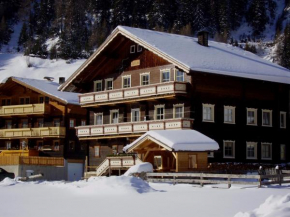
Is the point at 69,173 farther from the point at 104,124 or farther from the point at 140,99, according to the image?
the point at 140,99

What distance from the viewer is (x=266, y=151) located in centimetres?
5047

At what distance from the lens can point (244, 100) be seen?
1938 inches

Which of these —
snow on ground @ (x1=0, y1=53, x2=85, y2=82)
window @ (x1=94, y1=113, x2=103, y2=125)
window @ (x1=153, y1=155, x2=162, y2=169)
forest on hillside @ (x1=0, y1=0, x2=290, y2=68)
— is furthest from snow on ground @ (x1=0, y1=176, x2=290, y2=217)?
forest on hillside @ (x1=0, y1=0, x2=290, y2=68)

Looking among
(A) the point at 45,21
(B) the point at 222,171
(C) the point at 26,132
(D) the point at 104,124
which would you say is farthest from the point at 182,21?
(B) the point at 222,171

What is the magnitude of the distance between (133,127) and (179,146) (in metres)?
8.07

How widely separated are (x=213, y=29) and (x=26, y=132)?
93193 millimetres

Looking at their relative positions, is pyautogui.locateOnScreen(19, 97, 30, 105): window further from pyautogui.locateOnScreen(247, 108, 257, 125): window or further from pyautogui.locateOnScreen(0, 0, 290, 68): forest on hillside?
pyautogui.locateOnScreen(0, 0, 290, 68): forest on hillside

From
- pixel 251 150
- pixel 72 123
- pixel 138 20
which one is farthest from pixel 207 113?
pixel 138 20

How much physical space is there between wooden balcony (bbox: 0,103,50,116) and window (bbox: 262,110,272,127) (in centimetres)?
2266

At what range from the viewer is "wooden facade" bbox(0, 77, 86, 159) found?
6231 centimetres

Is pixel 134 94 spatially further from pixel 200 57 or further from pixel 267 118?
pixel 267 118

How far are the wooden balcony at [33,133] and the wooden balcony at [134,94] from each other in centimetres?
937

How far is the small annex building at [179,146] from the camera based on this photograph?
4097 cm

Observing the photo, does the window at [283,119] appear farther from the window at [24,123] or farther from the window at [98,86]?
the window at [24,123]
